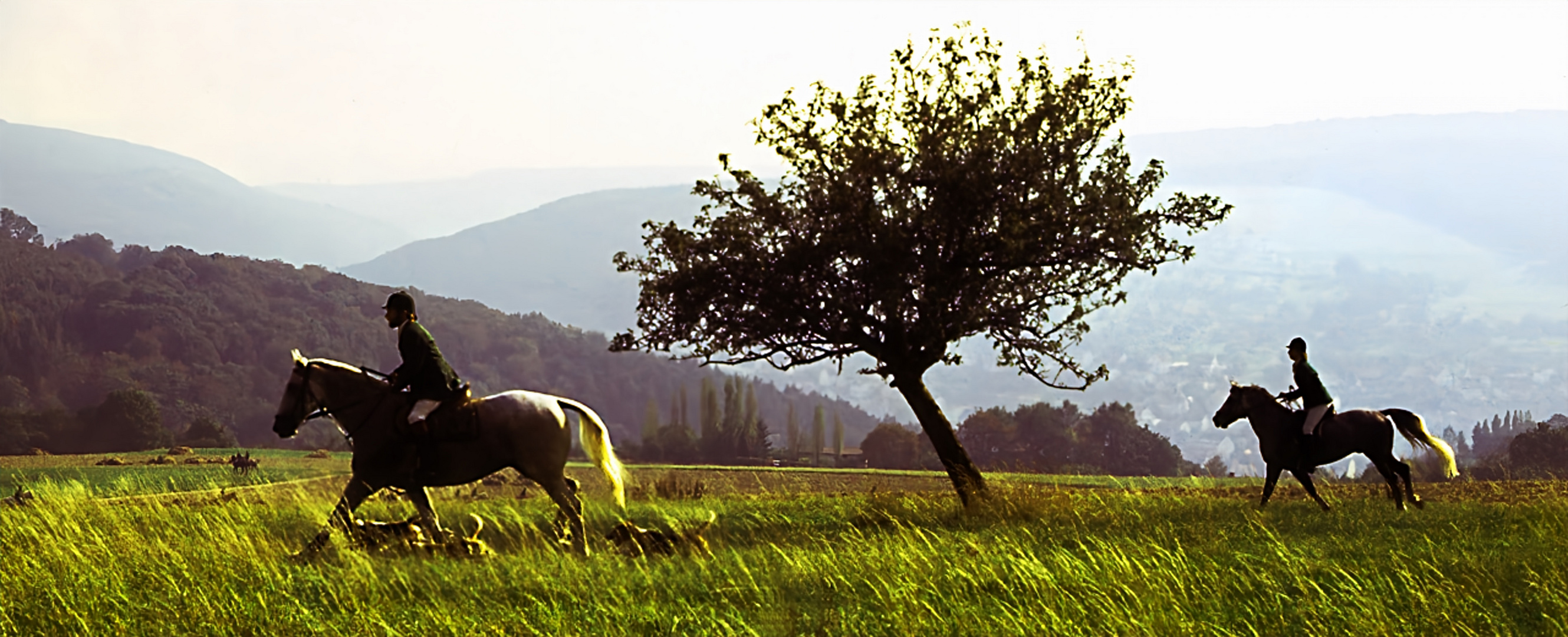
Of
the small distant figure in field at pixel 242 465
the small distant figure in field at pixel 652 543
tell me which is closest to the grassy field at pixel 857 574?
the small distant figure in field at pixel 652 543

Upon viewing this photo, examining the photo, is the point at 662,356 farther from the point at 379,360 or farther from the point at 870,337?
the point at 870,337

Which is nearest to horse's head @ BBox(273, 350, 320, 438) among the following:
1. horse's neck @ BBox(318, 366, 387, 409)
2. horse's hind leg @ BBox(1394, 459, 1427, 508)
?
horse's neck @ BBox(318, 366, 387, 409)

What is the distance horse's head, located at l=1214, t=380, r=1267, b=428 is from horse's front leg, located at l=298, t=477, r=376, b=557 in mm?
14304

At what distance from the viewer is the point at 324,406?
1472 cm

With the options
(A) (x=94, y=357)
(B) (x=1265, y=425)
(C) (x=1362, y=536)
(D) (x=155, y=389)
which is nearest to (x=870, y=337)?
(B) (x=1265, y=425)

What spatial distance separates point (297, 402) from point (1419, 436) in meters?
17.6

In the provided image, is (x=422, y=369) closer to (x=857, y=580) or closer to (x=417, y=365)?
(x=417, y=365)

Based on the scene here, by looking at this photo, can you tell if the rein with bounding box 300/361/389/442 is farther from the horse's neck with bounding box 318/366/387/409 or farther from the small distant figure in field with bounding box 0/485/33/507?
the small distant figure in field with bounding box 0/485/33/507

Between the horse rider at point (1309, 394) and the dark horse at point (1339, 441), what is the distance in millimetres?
217

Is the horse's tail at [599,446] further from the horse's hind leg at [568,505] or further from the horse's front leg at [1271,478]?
the horse's front leg at [1271,478]

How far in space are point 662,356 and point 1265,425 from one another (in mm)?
174417

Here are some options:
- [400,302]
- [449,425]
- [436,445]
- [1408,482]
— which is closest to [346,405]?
[436,445]

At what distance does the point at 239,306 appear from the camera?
137 m

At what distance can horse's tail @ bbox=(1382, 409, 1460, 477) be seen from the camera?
62.6 feet
